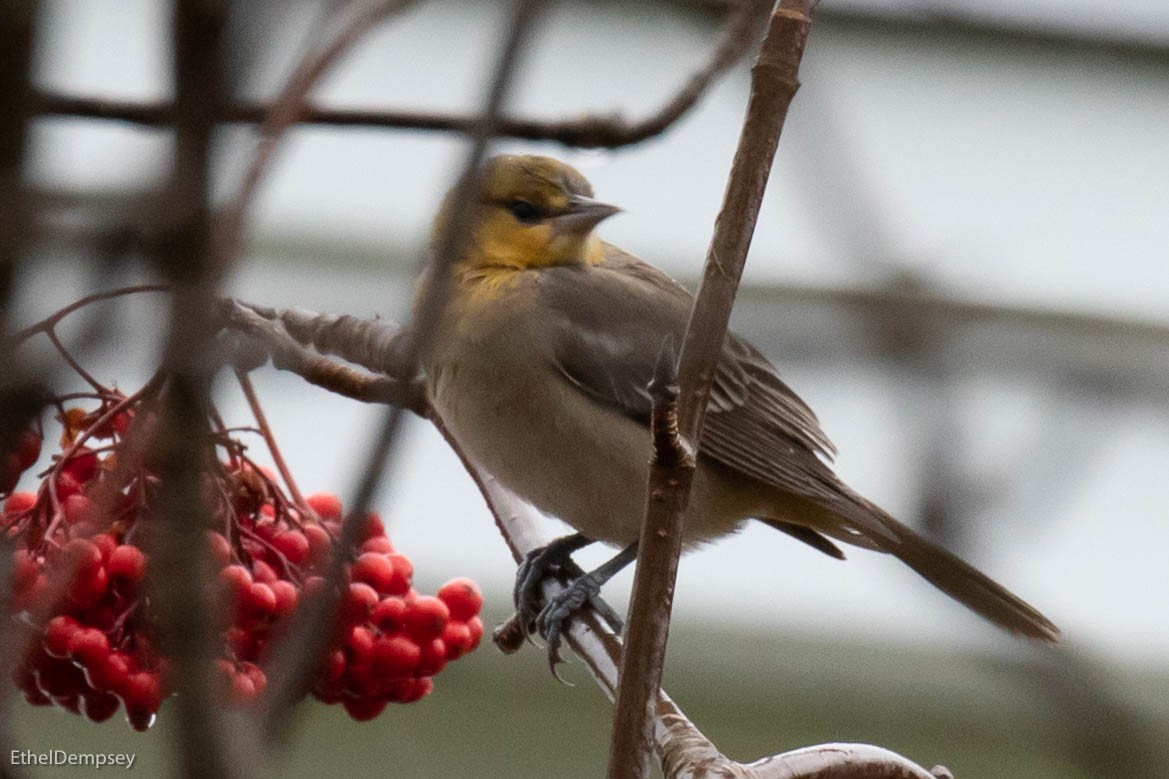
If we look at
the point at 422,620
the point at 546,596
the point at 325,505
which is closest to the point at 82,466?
the point at 325,505

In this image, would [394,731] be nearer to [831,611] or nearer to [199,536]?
[831,611]

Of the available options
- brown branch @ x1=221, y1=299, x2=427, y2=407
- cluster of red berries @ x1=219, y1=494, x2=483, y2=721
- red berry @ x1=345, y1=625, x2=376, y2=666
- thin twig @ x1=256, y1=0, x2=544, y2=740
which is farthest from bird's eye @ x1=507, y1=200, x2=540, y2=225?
thin twig @ x1=256, y1=0, x2=544, y2=740

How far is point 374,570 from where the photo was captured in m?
2.09

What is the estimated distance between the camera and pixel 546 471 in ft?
10.5

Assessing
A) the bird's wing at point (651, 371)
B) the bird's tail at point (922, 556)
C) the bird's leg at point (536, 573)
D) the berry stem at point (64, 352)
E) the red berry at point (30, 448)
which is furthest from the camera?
the bird's wing at point (651, 371)

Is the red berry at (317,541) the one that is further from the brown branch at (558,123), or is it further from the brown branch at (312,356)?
the brown branch at (558,123)

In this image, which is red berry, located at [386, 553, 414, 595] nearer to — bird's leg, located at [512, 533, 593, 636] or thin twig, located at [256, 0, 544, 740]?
bird's leg, located at [512, 533, 593, 636]

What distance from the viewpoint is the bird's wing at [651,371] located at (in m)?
3.36

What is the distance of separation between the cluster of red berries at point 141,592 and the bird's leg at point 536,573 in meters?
0.75

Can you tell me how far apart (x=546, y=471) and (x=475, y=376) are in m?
0.24

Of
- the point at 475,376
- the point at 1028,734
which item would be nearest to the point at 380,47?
the point at 475,376

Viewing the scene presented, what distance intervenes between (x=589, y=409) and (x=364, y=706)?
4.17ft

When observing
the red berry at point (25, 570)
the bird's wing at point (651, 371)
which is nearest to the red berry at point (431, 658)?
the red berry at point (25, 570)

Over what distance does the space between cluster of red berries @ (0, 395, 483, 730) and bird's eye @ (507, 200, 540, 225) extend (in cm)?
141
